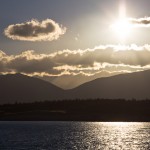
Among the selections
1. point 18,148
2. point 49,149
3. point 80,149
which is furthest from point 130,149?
point 18,148

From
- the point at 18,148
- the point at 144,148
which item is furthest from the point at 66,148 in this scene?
the point at 144,148

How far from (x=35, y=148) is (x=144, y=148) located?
1374 inches

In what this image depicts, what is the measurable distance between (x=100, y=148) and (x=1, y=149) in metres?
32.0

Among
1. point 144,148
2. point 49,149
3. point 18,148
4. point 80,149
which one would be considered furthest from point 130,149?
point 18,148

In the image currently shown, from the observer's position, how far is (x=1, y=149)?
135750mm

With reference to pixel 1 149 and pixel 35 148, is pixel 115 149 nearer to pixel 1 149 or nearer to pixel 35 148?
pixel 35 148

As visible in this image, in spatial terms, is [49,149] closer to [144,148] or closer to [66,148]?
[66,148]

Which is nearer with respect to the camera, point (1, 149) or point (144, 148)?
point (1, 149)

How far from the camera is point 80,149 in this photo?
14088 centimetres

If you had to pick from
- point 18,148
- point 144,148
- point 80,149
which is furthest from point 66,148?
point 144,148

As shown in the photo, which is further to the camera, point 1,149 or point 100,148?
point 100,148

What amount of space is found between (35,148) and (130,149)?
30.2m

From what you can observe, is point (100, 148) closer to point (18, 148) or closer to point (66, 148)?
point (66, 148)

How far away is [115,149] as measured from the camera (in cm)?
14488
